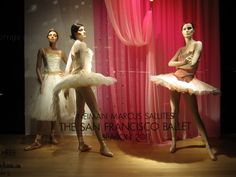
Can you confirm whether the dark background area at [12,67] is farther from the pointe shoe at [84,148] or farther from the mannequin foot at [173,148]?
the mannequin foot at [173,148]

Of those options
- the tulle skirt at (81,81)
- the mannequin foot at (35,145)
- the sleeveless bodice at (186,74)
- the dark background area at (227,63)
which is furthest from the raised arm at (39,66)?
the dark background area at (227,63)

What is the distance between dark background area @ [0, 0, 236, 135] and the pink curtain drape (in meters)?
0.31

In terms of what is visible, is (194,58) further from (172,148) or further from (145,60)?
(172,148)

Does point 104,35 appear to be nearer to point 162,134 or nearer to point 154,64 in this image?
point 154,64

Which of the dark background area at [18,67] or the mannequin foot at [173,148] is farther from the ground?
the dark background area at [18,67]

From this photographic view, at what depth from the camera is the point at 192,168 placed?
335 centimetres

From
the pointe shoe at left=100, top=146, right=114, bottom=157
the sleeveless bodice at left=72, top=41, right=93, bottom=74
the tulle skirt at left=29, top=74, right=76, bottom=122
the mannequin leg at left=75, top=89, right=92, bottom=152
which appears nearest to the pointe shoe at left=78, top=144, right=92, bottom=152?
the mannequin leg at left=75, top=89, right=92, bottom=152

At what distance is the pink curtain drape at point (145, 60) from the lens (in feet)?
14.0

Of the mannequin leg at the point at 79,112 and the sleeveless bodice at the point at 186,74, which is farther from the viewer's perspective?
the mannequin leg at the point at 79,112

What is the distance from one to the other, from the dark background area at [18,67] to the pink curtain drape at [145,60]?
31cm

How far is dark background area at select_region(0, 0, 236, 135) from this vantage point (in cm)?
474

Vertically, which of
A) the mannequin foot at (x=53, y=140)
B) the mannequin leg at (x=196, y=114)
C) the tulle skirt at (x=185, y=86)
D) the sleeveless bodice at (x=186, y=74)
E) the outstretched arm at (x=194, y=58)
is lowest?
the mannequin foot at (x=53, y=140)

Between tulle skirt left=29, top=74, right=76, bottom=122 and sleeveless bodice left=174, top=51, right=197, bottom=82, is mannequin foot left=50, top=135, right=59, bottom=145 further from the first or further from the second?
sleeveless bodice left=174, top=51, right=197, bottom=82

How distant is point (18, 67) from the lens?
486 cm
